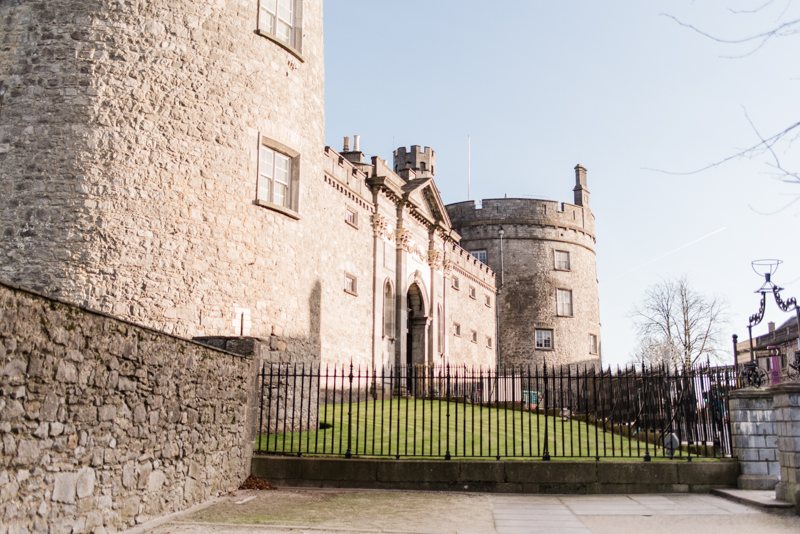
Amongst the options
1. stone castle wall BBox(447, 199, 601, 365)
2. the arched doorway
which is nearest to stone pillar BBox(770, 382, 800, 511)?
the arched doorway

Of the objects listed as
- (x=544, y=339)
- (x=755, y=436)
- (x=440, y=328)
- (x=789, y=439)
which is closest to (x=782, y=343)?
(x=544, y=339)

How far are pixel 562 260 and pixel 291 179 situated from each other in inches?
1184

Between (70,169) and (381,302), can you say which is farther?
(381,302)

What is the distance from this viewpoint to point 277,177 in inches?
606

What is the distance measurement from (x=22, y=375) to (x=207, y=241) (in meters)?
7.67

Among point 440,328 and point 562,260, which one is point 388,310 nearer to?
point 440,328

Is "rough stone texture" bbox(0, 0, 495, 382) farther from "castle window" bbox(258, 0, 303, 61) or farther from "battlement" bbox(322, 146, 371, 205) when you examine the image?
"battlement" bbox(322, 146, 371, 205)

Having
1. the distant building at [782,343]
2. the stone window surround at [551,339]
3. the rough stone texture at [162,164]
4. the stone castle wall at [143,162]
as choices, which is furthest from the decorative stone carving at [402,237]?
the distant building at [782,343]

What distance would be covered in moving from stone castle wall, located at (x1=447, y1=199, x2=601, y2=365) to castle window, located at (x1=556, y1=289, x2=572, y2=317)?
0.98ft

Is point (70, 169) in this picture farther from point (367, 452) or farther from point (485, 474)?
point (485, 474)

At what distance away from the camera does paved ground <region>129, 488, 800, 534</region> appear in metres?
8.02

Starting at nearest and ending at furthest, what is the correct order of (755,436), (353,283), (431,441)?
(431,441), (755,436), (353,283)

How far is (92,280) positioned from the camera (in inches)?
481

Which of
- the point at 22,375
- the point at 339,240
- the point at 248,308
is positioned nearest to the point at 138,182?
the point at 248,308
